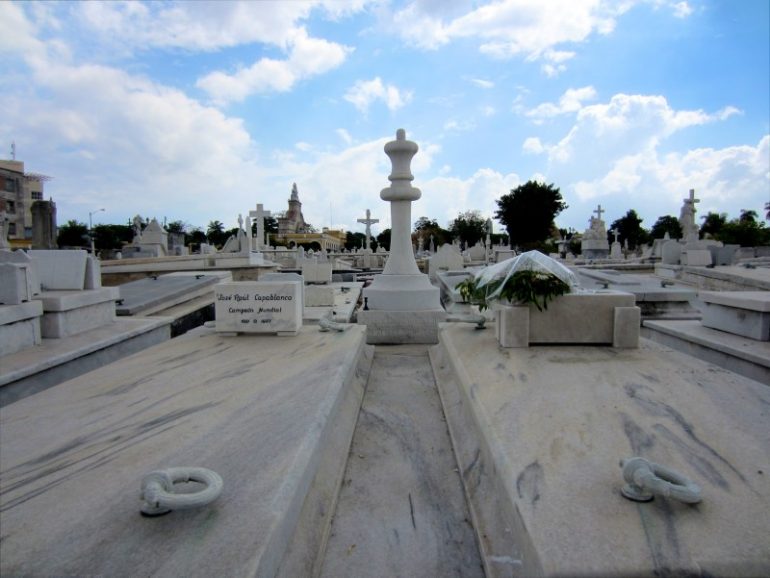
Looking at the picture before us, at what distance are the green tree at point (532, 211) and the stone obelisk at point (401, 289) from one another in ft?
180

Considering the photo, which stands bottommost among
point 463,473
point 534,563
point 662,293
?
point 463,473

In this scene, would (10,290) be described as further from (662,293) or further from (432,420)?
(662,293)

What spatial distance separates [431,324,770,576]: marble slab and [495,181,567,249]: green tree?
58.5 m

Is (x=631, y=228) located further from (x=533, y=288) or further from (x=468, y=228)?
(x=533, y=288)

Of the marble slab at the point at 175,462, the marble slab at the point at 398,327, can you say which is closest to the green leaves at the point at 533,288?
the marble slab at the point at 175,462

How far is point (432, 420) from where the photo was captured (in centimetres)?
361

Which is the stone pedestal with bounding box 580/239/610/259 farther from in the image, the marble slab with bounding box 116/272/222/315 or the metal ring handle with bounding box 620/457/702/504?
the metal ring handle with bounding box 620/457/702/504

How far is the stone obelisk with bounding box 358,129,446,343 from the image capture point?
6.65m

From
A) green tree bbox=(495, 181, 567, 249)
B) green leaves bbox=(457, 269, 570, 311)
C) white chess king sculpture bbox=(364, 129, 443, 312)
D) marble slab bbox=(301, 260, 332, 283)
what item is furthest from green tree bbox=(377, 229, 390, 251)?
green leaves bbox=(457, 269, 570, 311)

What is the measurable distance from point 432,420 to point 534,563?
1.95 meters

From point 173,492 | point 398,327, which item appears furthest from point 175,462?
point 398,327

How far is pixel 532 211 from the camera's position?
60781 millimetres

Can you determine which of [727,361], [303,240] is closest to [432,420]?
[727,361]

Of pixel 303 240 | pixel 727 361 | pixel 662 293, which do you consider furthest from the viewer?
pixel 303 240
